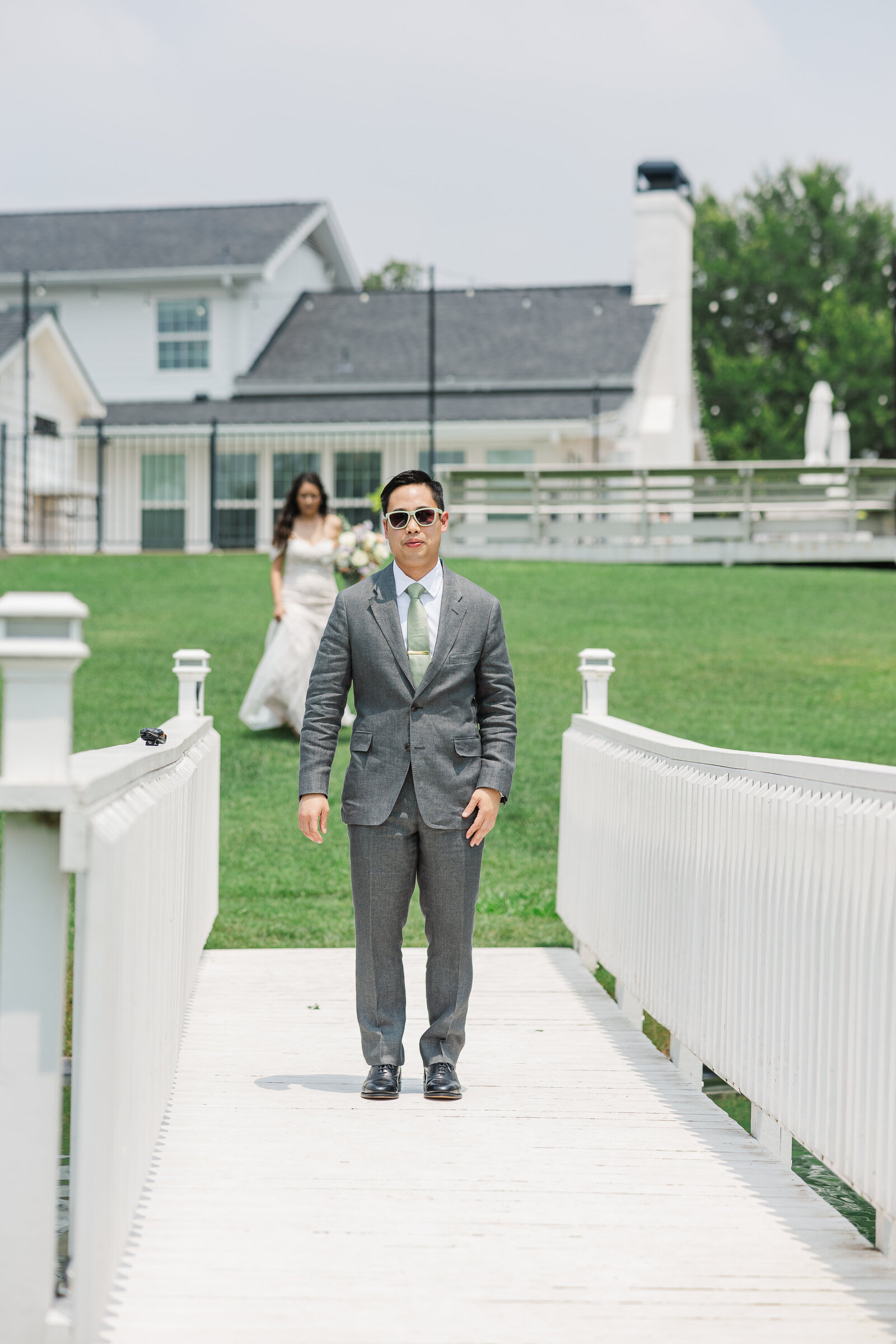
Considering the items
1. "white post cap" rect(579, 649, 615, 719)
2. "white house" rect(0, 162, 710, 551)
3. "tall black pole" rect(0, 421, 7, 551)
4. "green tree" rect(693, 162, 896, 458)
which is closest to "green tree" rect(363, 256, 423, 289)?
"green tree" rect(693, 162, 896, 458)

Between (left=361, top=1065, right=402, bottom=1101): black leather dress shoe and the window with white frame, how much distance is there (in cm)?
3165

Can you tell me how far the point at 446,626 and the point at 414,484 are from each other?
19.0 inches

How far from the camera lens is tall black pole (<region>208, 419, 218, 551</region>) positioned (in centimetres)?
2950

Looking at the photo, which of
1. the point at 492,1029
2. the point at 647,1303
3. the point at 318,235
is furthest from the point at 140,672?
the point at 318,235

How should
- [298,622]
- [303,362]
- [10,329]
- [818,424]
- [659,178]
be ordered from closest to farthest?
[298,622]
[818,424]
[10,329]
[303,362]
[659,178]

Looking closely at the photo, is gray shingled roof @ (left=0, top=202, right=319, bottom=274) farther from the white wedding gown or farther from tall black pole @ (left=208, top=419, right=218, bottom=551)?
the white wedding gown

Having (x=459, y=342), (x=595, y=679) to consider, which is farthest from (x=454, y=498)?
(x=595, y=679)

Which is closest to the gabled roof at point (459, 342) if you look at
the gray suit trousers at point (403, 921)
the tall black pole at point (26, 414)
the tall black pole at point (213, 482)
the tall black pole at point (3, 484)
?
the tall black pole at point (213, 482)

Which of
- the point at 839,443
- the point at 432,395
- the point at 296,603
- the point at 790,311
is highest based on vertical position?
the point at 790,311

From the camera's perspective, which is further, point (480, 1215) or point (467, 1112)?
point (467, 1112)

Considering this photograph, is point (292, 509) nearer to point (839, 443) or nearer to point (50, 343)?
point (839, 443)

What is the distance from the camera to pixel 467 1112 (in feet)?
16.6

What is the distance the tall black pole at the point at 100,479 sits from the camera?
2939cm

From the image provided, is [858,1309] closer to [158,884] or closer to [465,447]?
[158,884]
